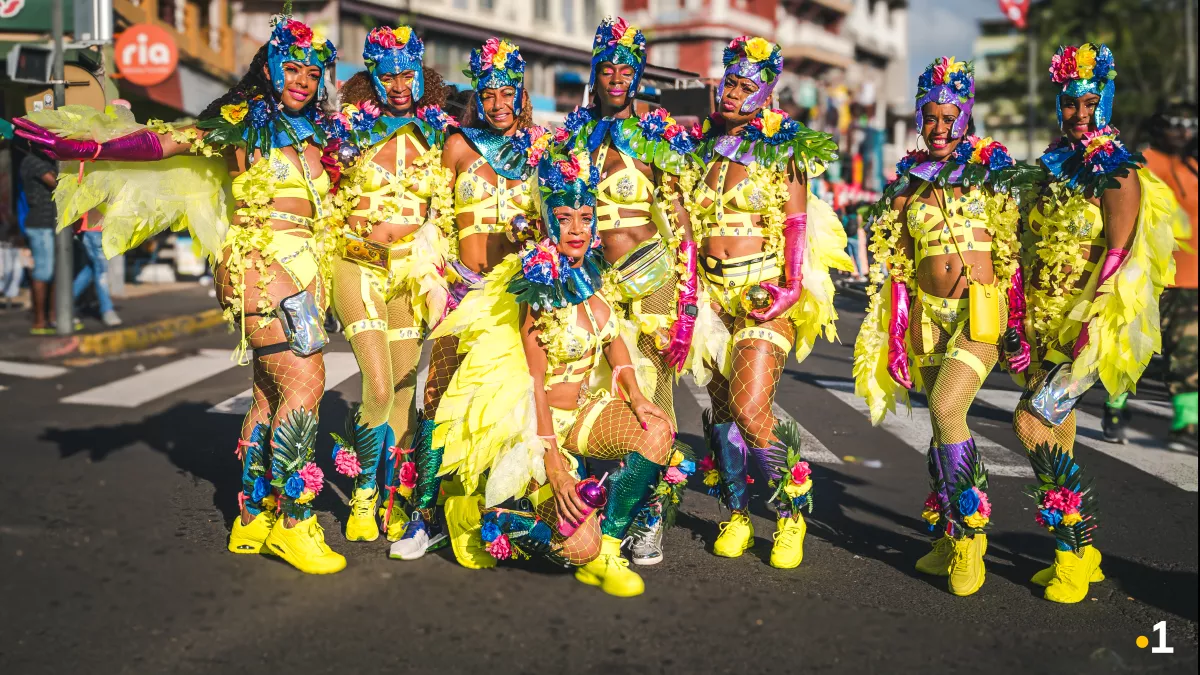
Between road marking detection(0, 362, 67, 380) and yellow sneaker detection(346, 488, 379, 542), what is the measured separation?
235 inches

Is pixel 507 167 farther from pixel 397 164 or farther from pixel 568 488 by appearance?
pixel 568 488

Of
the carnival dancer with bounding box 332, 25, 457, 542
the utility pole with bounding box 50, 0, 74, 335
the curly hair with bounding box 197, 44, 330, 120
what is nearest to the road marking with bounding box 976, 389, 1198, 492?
the carnival dancer with bounding box 332, 25, 457, 542

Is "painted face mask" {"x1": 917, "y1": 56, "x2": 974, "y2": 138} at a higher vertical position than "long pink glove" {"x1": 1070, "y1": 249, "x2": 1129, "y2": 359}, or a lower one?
higher

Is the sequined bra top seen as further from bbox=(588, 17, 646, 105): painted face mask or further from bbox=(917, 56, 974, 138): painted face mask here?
bbox=(917, 56, 974, 138): painted face mask

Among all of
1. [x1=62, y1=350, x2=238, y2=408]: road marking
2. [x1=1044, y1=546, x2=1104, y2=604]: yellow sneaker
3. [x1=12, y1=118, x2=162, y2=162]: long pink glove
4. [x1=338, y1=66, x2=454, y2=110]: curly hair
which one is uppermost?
[x1=338, y1=66, x2=454, y2=110]: curly hair

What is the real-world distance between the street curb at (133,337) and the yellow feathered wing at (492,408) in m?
8.08

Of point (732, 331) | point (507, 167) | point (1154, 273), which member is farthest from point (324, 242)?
point (1154, 273)

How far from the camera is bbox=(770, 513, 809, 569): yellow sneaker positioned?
201 inches

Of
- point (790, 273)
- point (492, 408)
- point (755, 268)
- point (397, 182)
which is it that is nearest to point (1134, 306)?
point (790, 273)

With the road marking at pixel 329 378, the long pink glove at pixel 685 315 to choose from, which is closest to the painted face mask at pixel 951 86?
the long pink glove at pixel 685 315

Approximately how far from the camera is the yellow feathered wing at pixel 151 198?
17.0 ft

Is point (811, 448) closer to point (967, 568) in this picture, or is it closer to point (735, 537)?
point (735, 537)

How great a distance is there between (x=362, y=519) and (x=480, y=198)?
1.59 metres

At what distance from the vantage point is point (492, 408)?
468 cm
